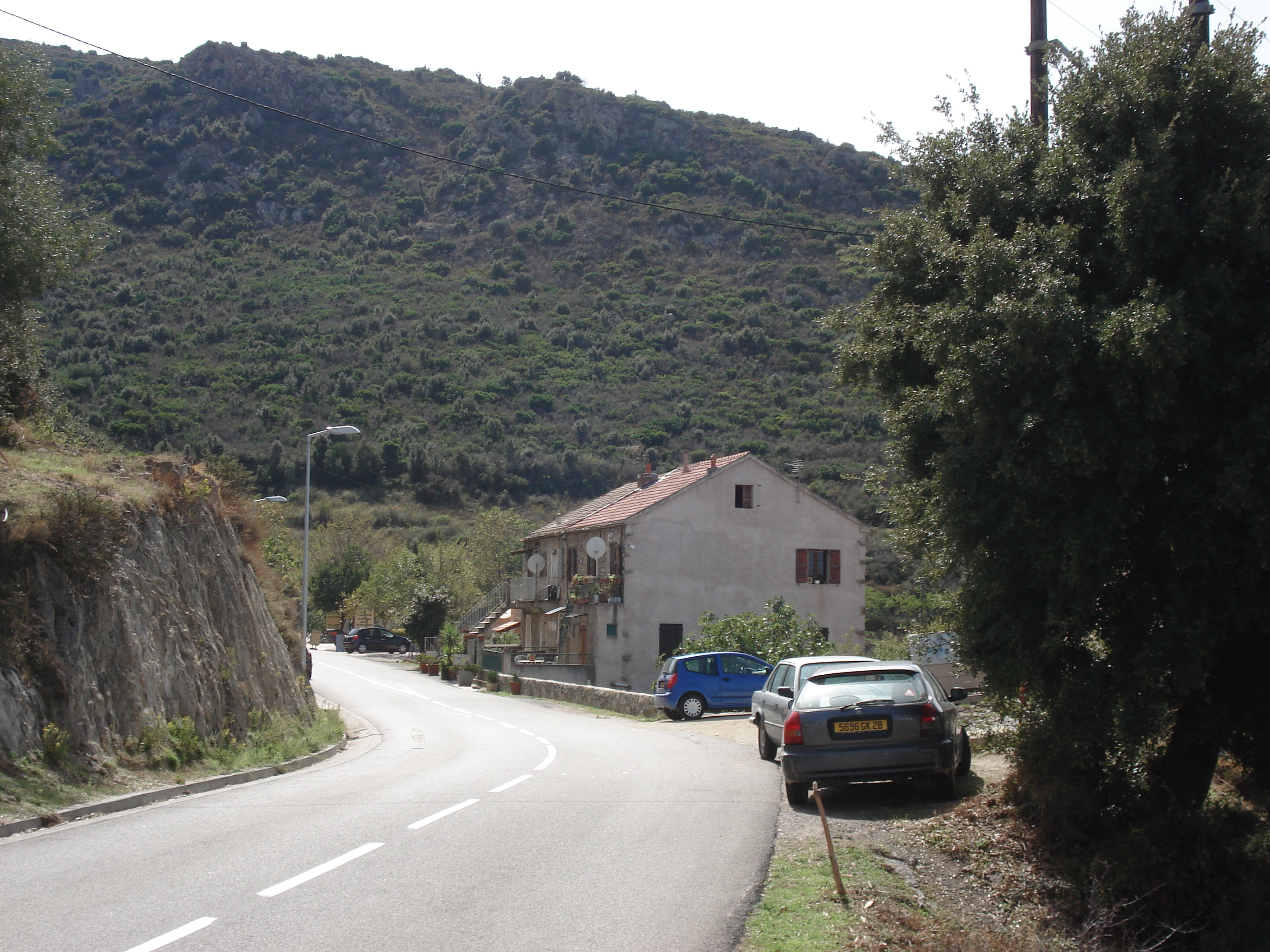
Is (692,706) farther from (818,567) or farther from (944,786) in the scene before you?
(818,567)

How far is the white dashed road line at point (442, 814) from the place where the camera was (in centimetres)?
1004

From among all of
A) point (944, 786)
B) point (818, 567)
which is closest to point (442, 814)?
point (944, 786)

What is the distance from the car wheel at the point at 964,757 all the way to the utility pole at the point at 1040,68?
21.7 feet

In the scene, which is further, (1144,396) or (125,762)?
(125,762)

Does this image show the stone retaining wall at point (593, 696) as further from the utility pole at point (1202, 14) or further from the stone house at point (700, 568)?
the utility pole at point (1202, 14)

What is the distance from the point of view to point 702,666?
83.2 feet

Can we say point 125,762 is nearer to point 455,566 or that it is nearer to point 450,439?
point 455,566

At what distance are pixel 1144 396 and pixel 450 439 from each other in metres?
80.3

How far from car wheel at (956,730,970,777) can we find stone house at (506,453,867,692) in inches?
1037

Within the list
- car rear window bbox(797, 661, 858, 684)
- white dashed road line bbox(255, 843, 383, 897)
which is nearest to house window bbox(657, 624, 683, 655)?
car rear window bbox(797, 661, 858, 684)

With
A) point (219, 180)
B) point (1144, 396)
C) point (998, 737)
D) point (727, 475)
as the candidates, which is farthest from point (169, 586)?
point (219, 180)

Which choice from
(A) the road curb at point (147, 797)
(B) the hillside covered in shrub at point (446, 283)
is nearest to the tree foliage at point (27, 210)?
(A) the road curb at point (147, 797)

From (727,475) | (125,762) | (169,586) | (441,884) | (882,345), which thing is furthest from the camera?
(727,475)

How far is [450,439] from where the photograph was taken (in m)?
86.3
